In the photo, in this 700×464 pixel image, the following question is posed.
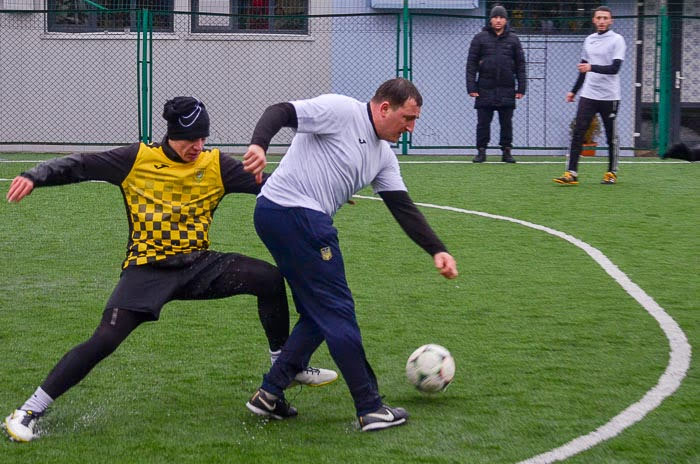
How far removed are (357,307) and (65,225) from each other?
444 centimetres

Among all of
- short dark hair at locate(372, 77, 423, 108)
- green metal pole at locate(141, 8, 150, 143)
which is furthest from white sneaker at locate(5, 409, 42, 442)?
green metal pole at locate(141, 8, 150, 143)

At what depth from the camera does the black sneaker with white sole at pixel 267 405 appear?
5.15 metres

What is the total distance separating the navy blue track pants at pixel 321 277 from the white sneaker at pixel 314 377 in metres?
0.55

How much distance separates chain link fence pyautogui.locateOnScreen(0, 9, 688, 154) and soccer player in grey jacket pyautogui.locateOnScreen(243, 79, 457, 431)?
47.2 feet

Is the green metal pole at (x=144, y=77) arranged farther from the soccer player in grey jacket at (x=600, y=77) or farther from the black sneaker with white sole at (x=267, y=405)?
the black sneaker with white sole at (x=267, y=405)

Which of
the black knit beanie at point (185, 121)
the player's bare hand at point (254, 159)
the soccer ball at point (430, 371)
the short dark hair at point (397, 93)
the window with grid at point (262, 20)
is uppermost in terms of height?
the window with grid at point (262, 20)

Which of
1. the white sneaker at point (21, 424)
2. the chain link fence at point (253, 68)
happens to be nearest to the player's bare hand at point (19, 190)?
the white sneaker at point (21, 424)

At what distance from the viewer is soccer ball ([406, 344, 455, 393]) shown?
542 centimetres

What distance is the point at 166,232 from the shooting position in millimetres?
5207

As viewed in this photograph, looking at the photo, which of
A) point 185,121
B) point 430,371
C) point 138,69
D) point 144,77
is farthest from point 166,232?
point 144,77

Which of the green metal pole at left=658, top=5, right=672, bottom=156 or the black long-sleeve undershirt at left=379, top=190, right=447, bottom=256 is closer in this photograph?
the black long-sleeve undershirt at left=379, top=190, right=447, bottom=256

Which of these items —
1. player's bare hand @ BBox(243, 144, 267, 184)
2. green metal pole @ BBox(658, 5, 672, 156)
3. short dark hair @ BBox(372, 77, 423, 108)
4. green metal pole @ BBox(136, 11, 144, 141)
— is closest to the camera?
player's bare hand @ BBox(243, 144, 267, 184)

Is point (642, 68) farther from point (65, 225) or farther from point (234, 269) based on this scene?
point (234, 269)

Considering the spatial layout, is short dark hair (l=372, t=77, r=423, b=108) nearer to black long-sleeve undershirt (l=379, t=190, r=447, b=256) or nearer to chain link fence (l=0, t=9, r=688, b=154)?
black long-sleeve undershirt (l=379, t=190, r=447, b=256)
